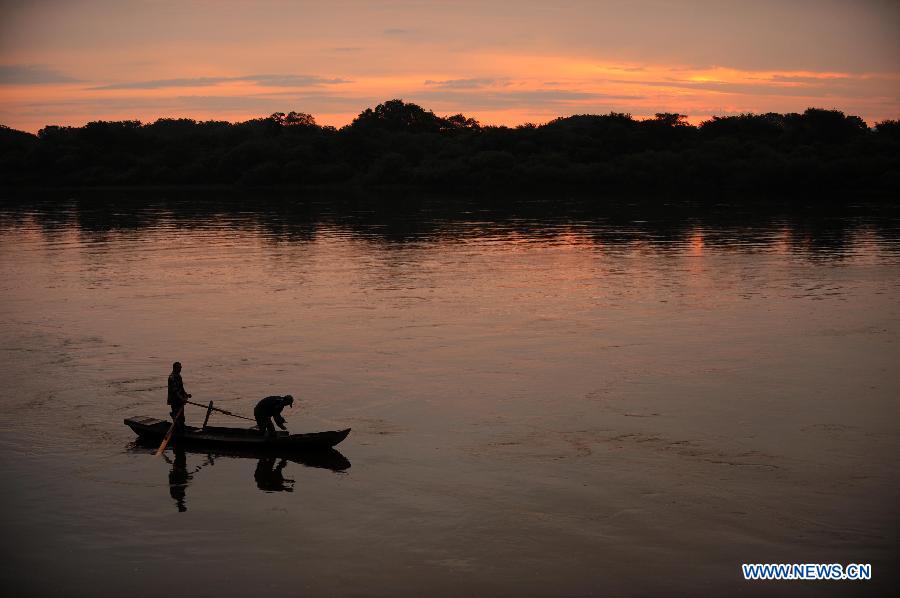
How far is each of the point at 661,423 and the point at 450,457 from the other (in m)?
5.90

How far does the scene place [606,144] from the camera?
141 metres

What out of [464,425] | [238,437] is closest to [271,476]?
[238,437]

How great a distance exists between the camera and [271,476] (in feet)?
71.8

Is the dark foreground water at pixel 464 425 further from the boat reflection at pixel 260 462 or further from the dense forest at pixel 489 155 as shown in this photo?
the dense forest at pixel 489 155

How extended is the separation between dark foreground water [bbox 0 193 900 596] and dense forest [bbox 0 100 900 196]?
7054cm

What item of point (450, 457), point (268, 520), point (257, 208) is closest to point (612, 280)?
point (450, 457)

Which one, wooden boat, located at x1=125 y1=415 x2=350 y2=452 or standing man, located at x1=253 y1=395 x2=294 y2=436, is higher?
standing man, located at x1=253 y1=395 x2=294 y2=436

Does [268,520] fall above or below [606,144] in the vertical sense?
below

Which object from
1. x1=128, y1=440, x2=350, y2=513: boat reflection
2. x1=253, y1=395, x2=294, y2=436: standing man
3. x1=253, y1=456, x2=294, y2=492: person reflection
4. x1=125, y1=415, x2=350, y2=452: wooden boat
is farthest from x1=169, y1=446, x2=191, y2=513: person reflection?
x1=253, y1=395, x2=294, y2=436: standing man

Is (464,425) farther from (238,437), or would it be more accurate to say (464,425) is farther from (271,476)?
(238,437)

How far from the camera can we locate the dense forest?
12138cm

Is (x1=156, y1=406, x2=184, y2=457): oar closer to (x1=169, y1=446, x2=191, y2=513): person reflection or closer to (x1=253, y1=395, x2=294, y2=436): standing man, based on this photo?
(x1=169, y1=446, x2=191, y2=513): person reflection

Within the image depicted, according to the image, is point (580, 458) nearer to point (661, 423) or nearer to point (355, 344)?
point (661, 423)

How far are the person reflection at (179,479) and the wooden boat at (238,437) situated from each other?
0.34 meters
